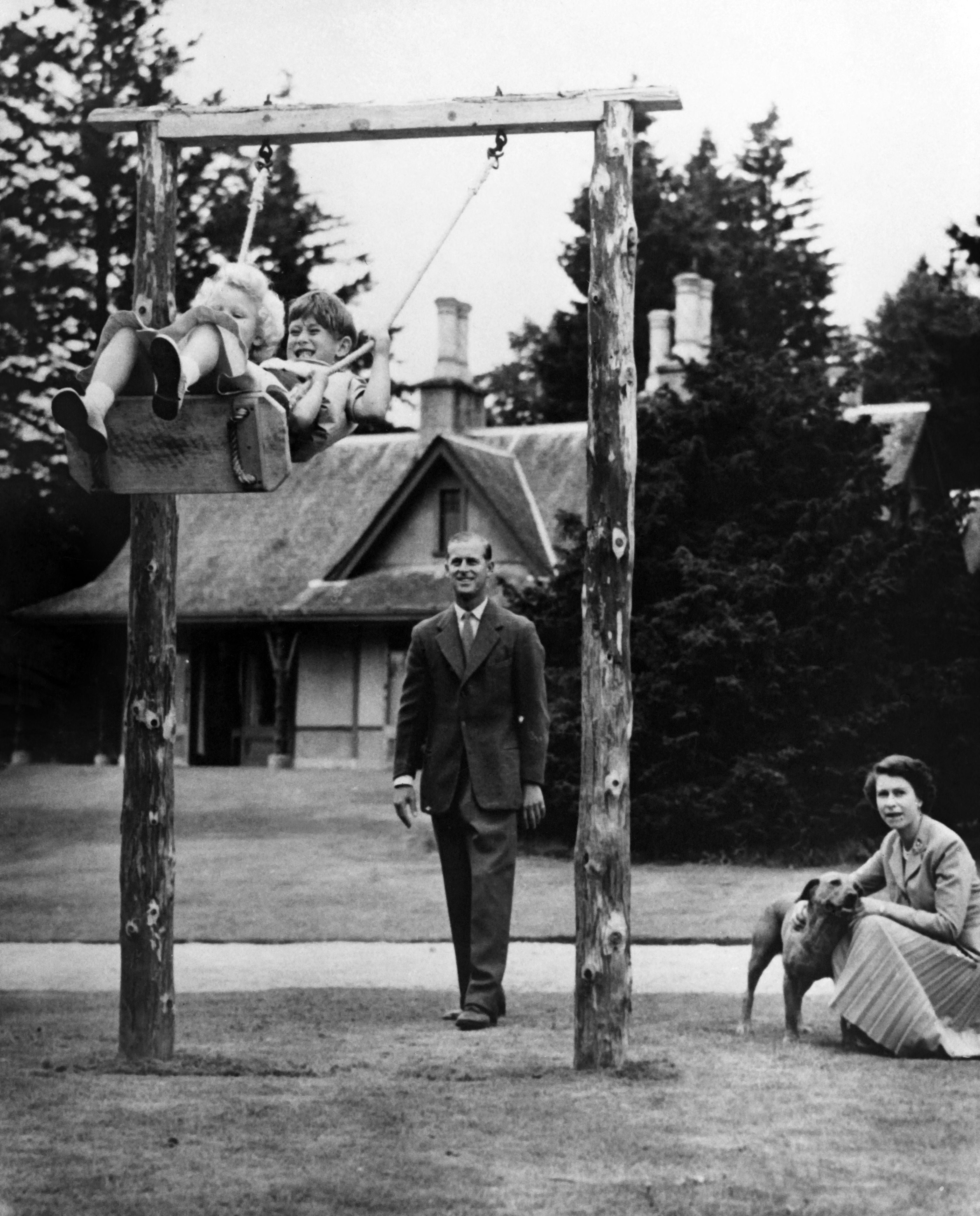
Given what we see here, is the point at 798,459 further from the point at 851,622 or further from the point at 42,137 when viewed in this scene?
the point at 42,137

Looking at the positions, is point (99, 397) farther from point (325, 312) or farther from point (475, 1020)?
point (475, 1020)

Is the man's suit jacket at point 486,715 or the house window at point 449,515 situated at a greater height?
the house window at point 449,515

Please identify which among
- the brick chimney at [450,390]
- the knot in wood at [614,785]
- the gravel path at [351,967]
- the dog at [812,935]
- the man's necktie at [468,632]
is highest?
the brick chimney at [450,390]

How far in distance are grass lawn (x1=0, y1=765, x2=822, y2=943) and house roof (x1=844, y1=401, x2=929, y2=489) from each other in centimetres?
883

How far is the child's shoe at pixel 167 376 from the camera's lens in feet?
20.6

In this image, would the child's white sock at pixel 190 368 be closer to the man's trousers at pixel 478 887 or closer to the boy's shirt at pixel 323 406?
the boy's shirt at pixel 323 406

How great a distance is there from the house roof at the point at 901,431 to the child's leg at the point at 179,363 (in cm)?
2112

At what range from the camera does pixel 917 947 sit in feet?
25.8

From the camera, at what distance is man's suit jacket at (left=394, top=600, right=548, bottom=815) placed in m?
8.94

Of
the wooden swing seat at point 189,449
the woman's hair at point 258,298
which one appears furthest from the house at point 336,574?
the wooden swing seat at point 189,449

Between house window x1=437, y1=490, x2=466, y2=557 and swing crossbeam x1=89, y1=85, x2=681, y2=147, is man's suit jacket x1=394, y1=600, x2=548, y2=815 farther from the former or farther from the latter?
house window x1=437, y1=490, x2=466, y2=557

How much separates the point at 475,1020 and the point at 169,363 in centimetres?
363

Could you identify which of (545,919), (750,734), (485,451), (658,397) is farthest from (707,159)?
(545,919)

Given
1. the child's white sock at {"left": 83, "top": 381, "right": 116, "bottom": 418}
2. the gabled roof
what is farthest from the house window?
the child's white sock at {"left": 83, "top": 381, "right": 116, "bottom": 418}
